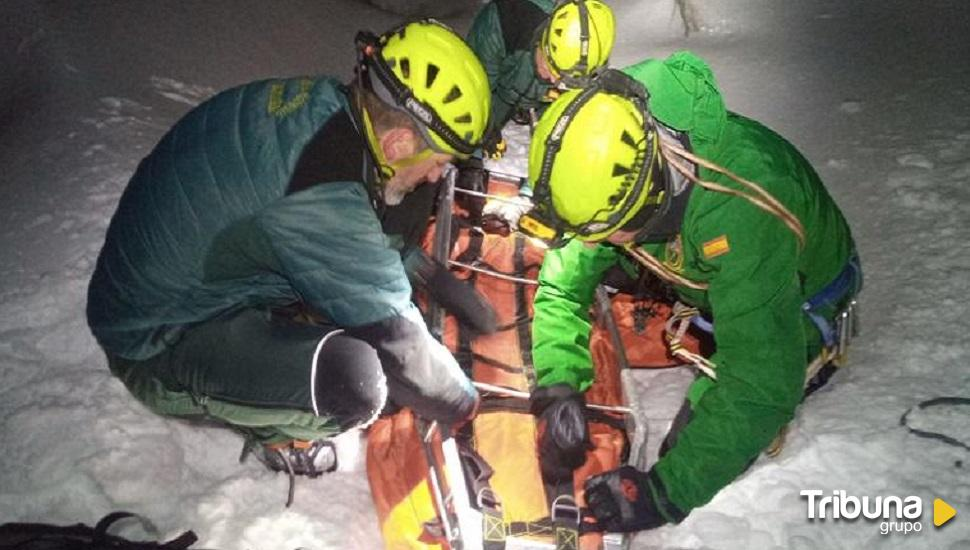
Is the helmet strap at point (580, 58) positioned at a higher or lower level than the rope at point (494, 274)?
higher

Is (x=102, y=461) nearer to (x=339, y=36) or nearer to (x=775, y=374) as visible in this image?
(x=775, y=374)

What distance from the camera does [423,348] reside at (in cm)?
220

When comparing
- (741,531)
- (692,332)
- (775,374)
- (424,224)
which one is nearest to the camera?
(775,374)

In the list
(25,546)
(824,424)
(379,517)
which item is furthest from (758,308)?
(25,546)

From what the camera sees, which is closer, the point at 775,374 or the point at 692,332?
the point at 775,374

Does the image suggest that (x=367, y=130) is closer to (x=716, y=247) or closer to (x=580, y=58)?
(x=716, y=247)

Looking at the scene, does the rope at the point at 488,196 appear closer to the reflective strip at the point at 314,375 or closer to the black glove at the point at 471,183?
the black glove at the point at 471,183

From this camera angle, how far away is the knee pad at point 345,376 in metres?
2.24

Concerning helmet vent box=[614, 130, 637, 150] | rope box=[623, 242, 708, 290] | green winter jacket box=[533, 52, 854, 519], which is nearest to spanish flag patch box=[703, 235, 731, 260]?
green winter jacket box=[533, 52, 854, 519]

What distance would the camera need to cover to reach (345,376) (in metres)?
2.24

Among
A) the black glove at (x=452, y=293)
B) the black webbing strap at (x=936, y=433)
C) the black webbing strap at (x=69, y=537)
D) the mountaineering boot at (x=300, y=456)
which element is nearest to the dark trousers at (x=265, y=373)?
the mountaineering boot at (x=300, y=456)

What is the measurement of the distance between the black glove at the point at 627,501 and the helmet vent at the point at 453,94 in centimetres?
137

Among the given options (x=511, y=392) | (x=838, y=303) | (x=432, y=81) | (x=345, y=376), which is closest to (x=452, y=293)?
(x=511, y=392)

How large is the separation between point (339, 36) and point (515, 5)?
455cm
